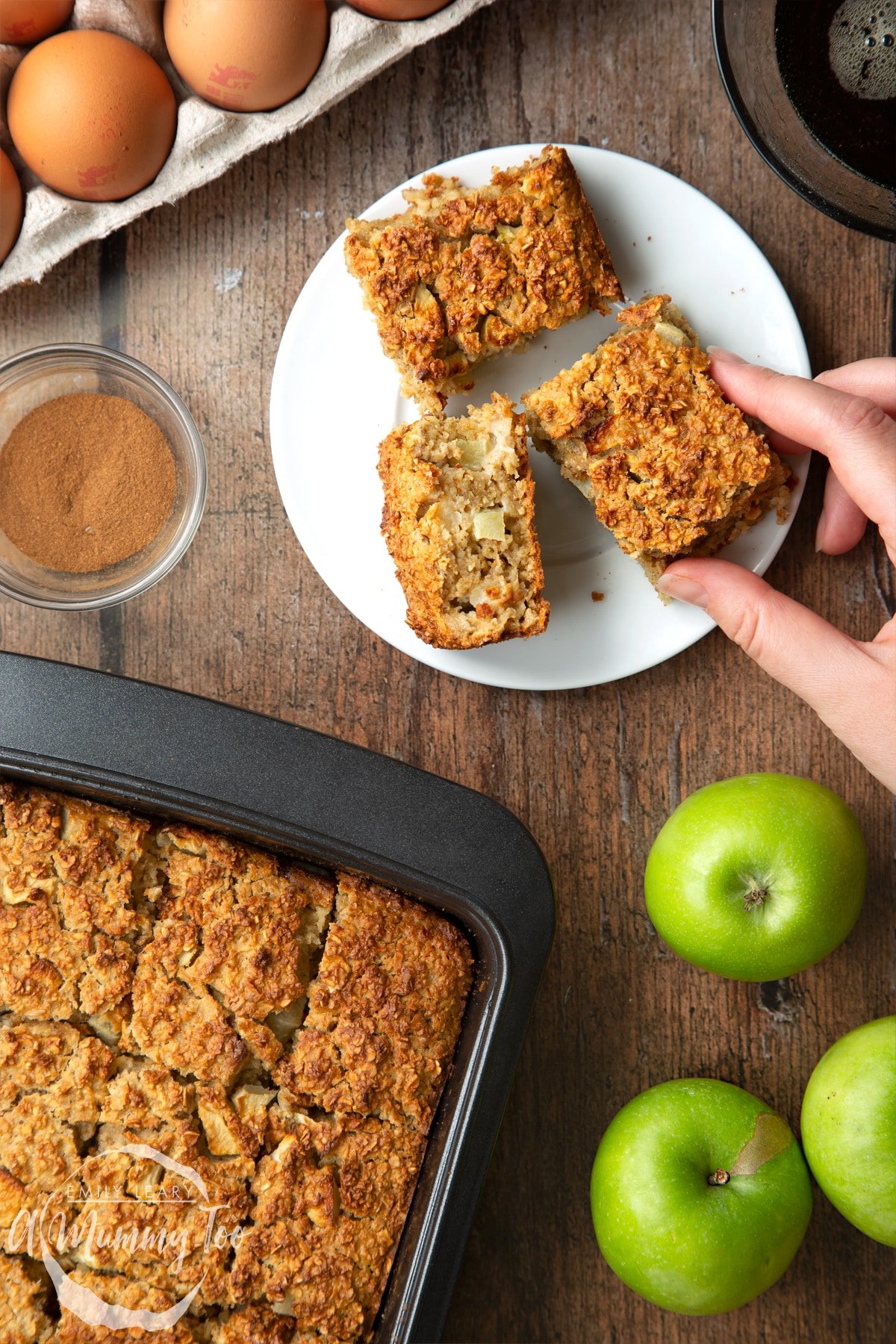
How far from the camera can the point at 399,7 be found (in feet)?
5.77

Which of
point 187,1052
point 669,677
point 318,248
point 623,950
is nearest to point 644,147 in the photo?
point 318,248

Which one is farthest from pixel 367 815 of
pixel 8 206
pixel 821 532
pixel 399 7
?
pixel 399 7

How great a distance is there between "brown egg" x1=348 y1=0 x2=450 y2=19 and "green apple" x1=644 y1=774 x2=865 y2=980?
1.59 metres

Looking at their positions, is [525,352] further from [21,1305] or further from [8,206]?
[21,1305]

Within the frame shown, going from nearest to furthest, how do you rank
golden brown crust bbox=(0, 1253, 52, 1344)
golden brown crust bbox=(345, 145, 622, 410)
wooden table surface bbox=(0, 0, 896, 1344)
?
golden brown crust bbox=(0, 1253, 52, 1344)
golden brown crust bbox=(345, 145, 622, 410)
wooden table surface bbox=(0, 0, 896, 1344)

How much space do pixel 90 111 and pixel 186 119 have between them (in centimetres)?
18

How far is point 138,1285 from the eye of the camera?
4.69ft

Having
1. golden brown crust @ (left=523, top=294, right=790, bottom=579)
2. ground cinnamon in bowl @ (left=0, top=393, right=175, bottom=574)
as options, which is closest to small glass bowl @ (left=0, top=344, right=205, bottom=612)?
ground cinnamon in bowl @ (left=0, top=393, right=175, bottom=574)

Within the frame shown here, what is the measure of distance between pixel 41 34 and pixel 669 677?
180cm

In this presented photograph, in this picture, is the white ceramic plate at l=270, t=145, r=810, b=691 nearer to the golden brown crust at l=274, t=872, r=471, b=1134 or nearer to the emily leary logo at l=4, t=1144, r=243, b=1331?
the golden brown crust at l=274, t=872, r=471, b=1134

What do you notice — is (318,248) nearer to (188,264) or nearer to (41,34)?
(188,264)

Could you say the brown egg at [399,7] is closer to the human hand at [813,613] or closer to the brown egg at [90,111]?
the brown egg at [90,111]

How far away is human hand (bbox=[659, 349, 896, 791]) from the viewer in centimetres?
160

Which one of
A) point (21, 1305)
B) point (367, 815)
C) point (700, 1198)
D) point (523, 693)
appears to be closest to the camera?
point (21, 1305)
